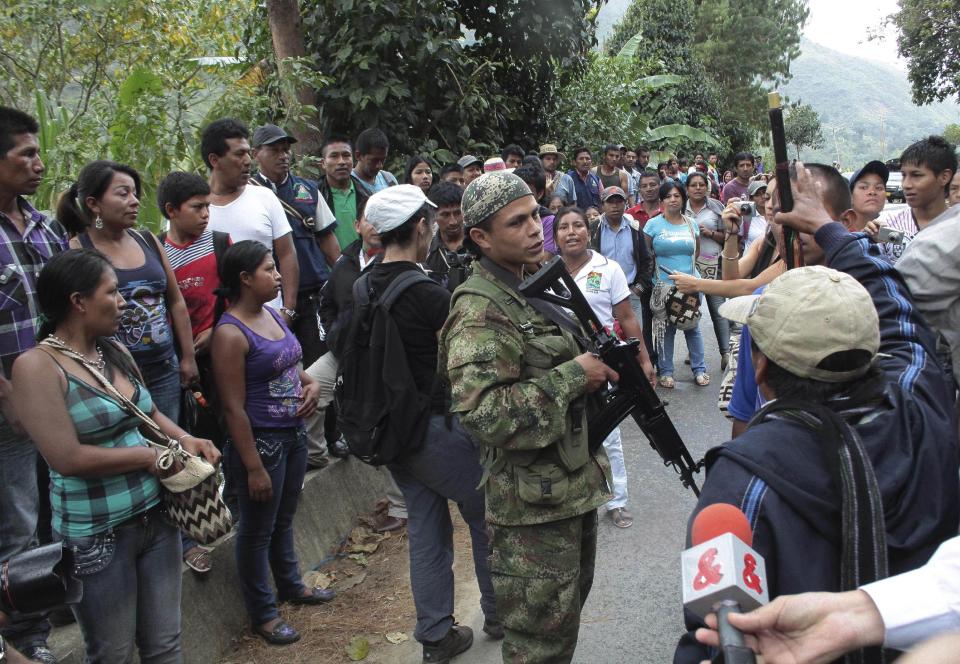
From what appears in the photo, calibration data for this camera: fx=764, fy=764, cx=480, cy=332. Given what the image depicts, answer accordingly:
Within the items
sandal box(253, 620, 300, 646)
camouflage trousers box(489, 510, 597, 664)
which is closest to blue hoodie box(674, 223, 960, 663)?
camouflage trousers box(489, 510, 597, 664)

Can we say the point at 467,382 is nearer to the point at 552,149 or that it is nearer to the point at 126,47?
the point at 552,149

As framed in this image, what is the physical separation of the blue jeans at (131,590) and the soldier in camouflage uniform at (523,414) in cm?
120

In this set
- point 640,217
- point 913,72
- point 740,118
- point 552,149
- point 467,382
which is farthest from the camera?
point 740,118

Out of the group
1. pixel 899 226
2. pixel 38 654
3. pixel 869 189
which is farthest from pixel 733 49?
pixel 38 654

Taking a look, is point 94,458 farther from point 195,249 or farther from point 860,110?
point 860,110

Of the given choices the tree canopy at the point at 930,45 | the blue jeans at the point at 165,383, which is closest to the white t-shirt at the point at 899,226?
the blue jeans at the point at 165,383

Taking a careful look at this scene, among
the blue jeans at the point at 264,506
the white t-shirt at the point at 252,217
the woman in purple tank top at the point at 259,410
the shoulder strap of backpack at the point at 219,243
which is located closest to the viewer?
the woman in purple tank top at the point at 259,410

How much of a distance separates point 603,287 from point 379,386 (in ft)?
7.51

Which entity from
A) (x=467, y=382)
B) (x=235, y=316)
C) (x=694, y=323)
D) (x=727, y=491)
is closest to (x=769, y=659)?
(x=727, y=491)

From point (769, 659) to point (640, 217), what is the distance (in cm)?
783

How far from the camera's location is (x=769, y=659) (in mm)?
1200

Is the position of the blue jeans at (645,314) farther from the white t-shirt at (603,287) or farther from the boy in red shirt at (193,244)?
the boy in red shirt at (193,244)

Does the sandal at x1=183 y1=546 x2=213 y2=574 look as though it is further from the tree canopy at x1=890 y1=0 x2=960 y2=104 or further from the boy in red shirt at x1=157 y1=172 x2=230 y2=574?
the tree canopy at x1=890 y1=0 x2=960 y2=104

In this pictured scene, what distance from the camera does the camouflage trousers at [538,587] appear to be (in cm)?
265
